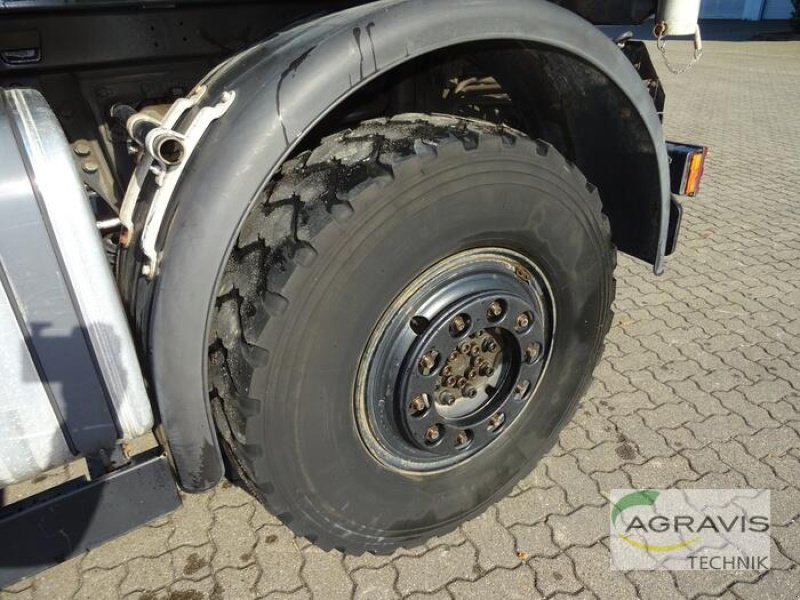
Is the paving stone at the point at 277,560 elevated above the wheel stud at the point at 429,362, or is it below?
below

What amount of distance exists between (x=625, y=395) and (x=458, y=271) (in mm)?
1626

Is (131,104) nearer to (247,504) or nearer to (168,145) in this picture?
(168,145)

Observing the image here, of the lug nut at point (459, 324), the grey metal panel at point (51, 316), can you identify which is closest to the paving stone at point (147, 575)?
the grey metal panel at point (51, 316)

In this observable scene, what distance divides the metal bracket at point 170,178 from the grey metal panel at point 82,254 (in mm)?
95

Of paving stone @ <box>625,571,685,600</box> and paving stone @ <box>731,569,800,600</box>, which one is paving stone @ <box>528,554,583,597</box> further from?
paving stone @ <box>731,569,800,600</box>

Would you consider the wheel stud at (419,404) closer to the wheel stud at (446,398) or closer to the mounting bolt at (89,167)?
the wheel stud at (446,398)

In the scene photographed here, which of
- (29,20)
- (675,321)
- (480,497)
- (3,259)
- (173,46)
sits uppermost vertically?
(29,20)

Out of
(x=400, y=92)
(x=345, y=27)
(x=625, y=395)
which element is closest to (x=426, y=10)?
(x=345, y=27)

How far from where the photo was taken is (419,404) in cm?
186

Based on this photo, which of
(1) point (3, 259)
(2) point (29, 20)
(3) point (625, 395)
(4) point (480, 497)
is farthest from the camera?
(3) point (625, 395)

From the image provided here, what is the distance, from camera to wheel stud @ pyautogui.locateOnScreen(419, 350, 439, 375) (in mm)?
1785

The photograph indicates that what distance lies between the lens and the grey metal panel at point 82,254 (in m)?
1.24

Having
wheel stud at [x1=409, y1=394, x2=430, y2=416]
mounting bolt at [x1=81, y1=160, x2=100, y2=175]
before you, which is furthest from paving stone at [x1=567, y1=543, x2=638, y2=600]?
mounting bolt at [x1=81, y1=160, x2=100, y2=175]

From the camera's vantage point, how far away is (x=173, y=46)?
195cm
